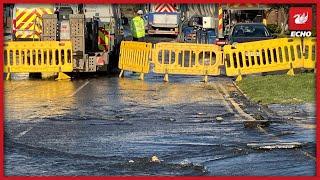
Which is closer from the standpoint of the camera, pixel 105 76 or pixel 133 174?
pixel 133 174

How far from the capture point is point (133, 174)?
32.0ft

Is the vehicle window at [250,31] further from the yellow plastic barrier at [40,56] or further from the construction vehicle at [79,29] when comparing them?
the yellow plastic barrier at [40,56]

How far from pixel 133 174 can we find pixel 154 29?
1166 inches

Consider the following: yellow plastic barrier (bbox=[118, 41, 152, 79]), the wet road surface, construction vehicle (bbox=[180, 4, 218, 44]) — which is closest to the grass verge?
the wet road surface

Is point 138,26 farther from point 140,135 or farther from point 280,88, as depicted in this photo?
point 140,135

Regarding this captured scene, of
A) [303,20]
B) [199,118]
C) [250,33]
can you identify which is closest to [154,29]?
[250,33]

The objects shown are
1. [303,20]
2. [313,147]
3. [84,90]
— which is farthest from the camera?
[303,20]

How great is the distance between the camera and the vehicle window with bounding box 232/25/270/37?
1043 inches

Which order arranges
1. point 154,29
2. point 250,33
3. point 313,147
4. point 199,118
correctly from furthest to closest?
point 154,29, point 250,33, point 199,118, point 313,147

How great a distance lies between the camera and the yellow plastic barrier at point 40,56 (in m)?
23.3

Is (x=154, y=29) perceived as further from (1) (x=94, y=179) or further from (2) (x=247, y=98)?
(1) (x=94, y=179)

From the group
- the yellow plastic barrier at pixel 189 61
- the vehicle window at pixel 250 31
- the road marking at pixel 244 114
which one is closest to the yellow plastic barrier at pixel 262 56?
the yellow plastic barrier at pixel 189 61

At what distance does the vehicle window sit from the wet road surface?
252 inches

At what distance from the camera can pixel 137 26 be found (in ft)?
96.0
